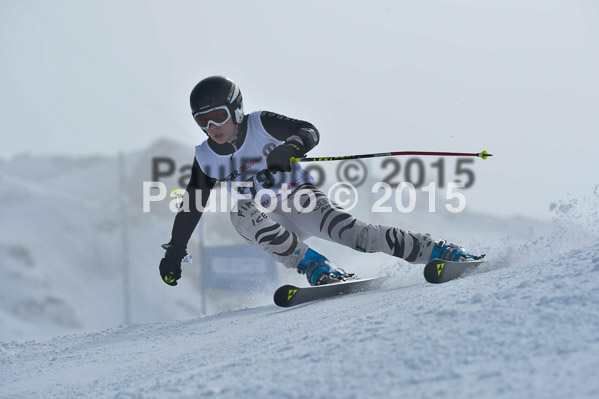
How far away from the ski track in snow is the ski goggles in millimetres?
1488

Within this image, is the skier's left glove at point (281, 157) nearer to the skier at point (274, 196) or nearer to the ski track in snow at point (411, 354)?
the skier at point (274, 196)

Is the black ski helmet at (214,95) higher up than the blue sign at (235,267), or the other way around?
the black ski helmet at (214,95)

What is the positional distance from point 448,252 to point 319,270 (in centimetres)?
86

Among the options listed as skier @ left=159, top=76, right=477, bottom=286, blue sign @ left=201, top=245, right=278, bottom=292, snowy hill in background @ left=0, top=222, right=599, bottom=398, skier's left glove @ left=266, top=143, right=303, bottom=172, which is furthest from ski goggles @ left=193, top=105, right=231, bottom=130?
blue sign @ left=201, top=245, right=278, bottom=292

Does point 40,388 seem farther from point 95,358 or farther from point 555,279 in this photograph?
point 555,279

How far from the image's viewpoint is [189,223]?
4160 millimetres

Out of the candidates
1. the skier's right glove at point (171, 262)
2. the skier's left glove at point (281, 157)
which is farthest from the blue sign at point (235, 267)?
the skier's left glove at point (281, 157)

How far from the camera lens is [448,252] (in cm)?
348

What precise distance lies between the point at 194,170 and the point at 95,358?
1.49 meters

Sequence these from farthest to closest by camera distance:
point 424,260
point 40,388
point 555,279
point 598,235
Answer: point 424,260
point 598,235
point 40,388
point 555,279

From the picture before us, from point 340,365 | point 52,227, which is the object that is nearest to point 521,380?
point 340,365

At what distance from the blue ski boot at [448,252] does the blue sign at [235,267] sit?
4091 mm

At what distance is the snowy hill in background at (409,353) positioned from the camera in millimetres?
1329

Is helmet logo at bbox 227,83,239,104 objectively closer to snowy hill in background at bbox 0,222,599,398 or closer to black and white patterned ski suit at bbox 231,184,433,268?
black and white patterned ski suit at bbox 231,184,433,268
